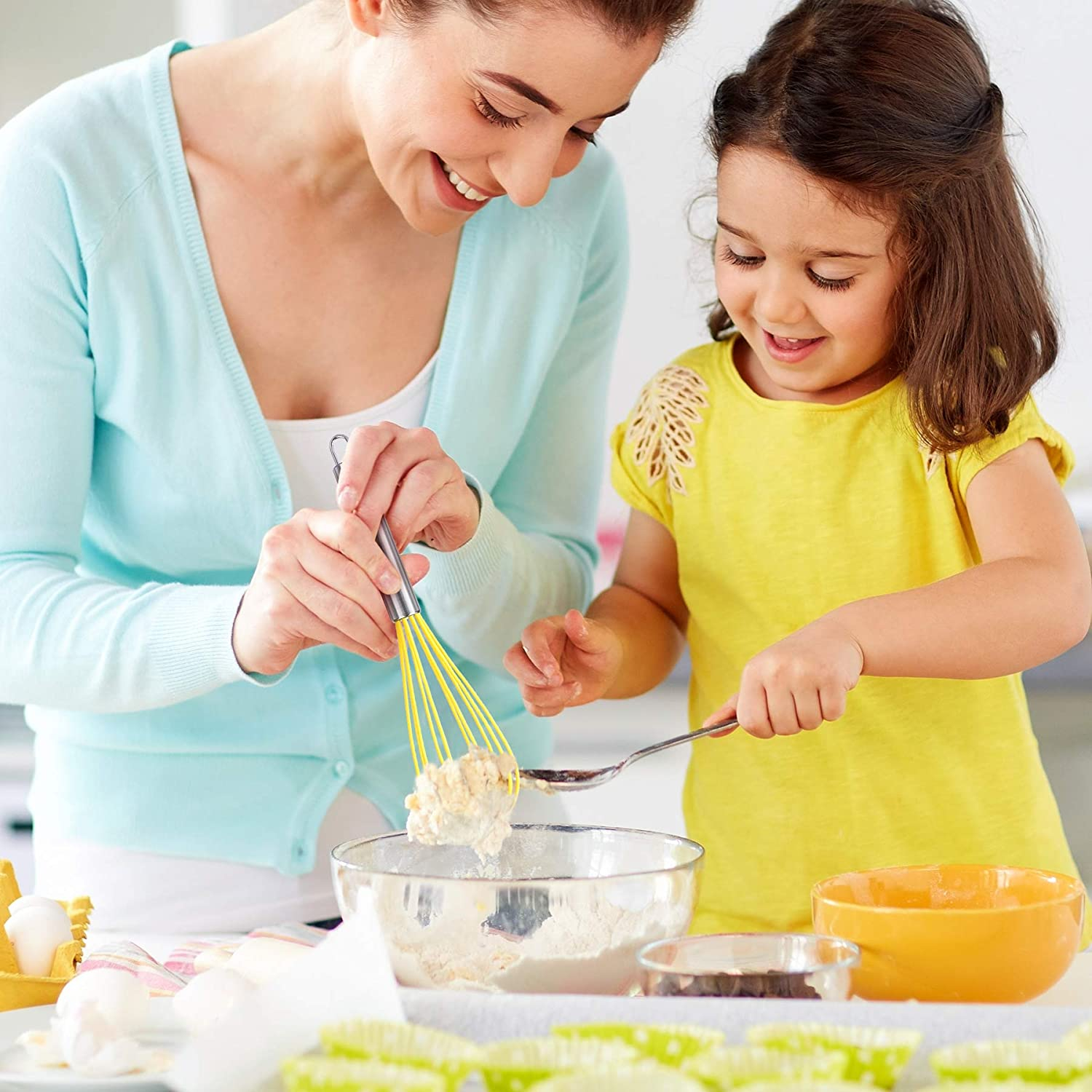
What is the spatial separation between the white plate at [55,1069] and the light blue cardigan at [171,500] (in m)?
0.37

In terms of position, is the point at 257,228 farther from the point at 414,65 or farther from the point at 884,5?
the point at 884,5

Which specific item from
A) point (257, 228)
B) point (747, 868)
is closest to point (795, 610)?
point (747, 868)

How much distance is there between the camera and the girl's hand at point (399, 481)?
98cm

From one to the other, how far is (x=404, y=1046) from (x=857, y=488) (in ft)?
2.71

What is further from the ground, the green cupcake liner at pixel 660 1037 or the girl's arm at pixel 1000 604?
the girl's arm at pixel 1000 604

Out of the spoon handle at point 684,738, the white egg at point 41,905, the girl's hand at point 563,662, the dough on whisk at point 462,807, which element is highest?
the girl's hand at point 563,662

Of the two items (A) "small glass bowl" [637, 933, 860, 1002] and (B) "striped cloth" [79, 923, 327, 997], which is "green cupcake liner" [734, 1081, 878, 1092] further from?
(B) "striped cloth" [79, 923, 327, 997]

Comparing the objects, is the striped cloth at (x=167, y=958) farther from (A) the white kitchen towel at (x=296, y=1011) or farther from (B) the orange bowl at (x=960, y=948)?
(B) the orange bowl at (x=960, y=948)

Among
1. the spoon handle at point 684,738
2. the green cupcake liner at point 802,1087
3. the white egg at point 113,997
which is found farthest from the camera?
the spoon handle at point 684,738

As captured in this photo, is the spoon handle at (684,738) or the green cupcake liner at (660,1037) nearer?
the green cupcake liner at (660,1037)

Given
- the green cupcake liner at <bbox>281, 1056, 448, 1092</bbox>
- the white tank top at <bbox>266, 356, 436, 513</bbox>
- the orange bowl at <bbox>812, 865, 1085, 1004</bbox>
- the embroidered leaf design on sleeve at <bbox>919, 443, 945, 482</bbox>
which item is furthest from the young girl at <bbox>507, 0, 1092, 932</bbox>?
the green cupcake liner at <bbox>281, 1056, 448, 1092</bbox>

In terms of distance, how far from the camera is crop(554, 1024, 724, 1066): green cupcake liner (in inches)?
23.8

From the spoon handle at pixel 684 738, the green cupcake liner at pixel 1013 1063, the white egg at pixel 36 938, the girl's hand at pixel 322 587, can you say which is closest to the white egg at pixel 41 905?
the white egg at pixel 36 938

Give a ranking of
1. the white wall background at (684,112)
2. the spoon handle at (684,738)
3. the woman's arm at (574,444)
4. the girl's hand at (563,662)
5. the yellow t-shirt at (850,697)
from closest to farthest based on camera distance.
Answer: the spoon handle at (684,738)
the girl's hand at (563,662)
the yellow t-shirt at (850,697)
the woman's arm at (574,444)
the white wall background at (684,112)
